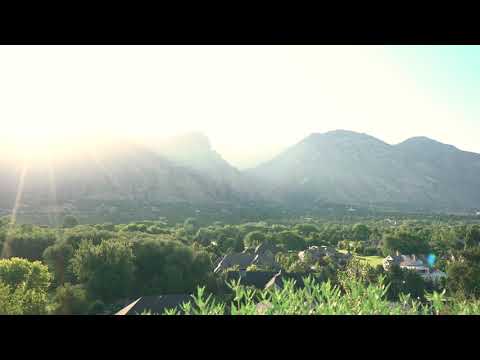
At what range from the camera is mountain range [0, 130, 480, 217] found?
89.6m

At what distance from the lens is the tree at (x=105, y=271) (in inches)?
1052

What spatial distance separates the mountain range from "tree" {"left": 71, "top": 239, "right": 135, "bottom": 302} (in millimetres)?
55990

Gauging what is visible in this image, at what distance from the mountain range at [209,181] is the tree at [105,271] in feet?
184

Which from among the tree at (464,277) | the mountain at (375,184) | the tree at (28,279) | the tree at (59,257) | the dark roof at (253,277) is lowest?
the mountain at (375,184)

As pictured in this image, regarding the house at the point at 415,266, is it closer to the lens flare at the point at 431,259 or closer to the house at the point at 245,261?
the lens flare at the point at 431,259

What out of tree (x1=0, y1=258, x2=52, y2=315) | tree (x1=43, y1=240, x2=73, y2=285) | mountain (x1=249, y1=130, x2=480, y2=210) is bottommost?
mountain (x1=249, y1=130, x2=480, y2=210)

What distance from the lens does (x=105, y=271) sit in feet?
88.9

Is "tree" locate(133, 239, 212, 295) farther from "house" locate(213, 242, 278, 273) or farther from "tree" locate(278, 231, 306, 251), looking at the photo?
"tree" locate(278, 231, 306, 251)

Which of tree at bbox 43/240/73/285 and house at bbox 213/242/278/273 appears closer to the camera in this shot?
tree at bbox 43/240/73/285

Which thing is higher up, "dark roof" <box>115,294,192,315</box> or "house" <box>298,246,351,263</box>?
"dark roof" <box>115,294,192,315</box>

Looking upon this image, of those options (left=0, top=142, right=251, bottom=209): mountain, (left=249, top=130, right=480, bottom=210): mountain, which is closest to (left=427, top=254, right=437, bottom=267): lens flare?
(left=0, top=142, right=251, bottom=209): mountain

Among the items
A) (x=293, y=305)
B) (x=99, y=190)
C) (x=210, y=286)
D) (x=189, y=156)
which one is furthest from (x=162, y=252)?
(x=189, y=156)

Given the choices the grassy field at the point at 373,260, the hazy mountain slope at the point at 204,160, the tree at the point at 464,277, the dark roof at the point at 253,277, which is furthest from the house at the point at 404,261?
the hazy mountain slope at the point at 204,160
